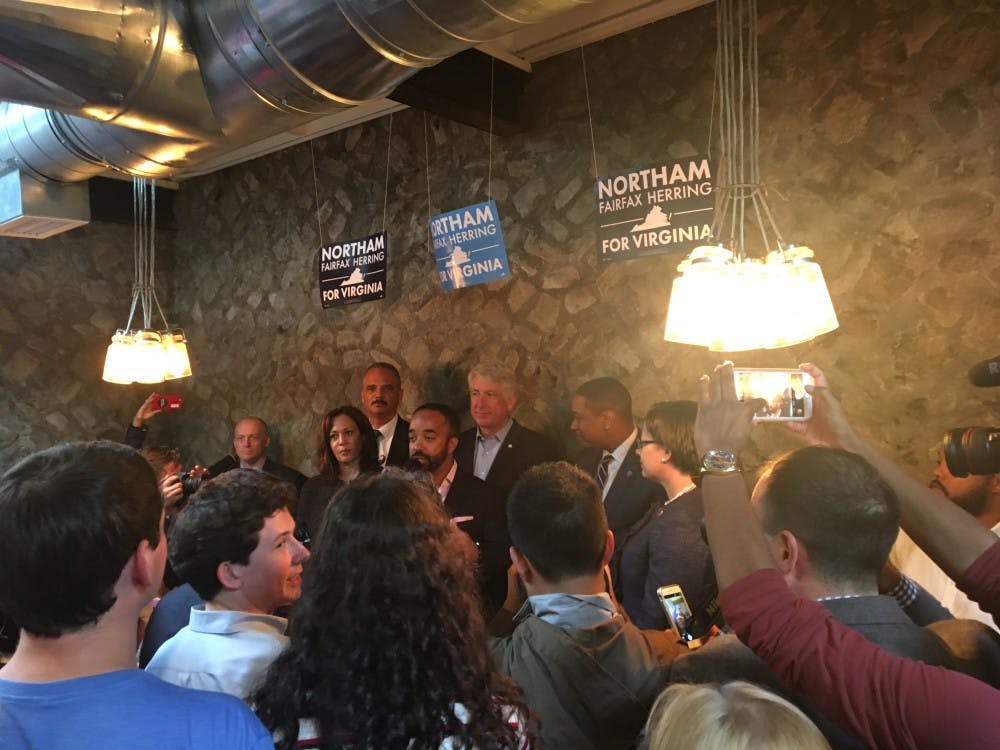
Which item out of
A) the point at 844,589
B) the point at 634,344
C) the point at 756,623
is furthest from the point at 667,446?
the point at 756,623

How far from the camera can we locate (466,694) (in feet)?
3.38

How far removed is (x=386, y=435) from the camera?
161 inches

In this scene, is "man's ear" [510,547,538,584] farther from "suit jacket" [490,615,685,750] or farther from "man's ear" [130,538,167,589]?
"man's ear" [130,538,167,589]

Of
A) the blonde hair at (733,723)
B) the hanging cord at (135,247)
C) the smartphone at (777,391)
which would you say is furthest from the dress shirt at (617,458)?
the hanging cord at (135,247)

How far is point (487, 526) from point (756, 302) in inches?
65.3

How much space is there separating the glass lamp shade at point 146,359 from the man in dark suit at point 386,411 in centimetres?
103

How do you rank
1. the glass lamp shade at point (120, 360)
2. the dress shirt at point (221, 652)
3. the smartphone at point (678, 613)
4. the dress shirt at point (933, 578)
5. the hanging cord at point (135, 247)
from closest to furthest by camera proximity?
the dress shirt at point (221, 652) → the smartphone at point (678, 613) → the dress shirt at point (933, 578) → the glass lamp shade at point (120, 360) → the hanging cord at point (135, 247)

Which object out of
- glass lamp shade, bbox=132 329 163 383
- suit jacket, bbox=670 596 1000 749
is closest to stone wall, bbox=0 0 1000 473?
glass lamp shade, bbox=132 329 163 383

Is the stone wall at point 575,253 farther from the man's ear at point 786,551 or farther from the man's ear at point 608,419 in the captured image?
the man's ear at point 786,551

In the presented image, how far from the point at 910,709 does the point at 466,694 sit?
54cm

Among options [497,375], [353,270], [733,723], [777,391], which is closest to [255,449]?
[353,270]

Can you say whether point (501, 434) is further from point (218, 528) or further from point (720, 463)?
point (720, 463)

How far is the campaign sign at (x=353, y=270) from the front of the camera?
4.31m

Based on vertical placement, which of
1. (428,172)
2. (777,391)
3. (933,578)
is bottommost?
(933,578)
